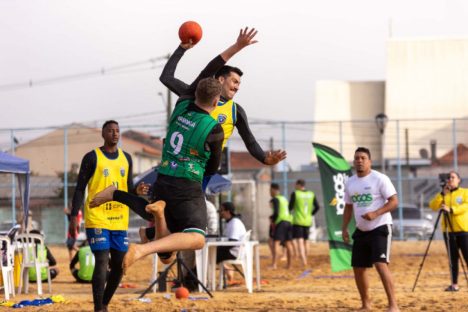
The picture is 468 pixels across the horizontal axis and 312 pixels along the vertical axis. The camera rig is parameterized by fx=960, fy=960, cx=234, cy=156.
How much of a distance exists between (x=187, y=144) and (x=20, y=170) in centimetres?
776

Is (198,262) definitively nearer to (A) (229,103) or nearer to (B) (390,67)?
(A) (229,103)

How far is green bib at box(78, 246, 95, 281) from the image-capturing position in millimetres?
17250

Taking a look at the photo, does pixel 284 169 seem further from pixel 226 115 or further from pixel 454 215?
pixel 226 115

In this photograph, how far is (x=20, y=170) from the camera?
15047mm

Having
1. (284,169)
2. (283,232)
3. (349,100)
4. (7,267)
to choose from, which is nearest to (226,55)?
(7,267)

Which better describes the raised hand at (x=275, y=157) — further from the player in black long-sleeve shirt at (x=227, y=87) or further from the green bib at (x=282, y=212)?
the green bib at (x=282, y=212)

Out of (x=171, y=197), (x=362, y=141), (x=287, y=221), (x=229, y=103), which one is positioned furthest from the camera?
(x=362, y=141)

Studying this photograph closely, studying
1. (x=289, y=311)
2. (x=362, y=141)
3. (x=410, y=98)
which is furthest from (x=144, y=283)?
(x=410, y=98)

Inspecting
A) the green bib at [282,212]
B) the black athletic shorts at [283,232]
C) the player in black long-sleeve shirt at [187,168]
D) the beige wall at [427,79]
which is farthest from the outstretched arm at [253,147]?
the beige wall at [427,79]

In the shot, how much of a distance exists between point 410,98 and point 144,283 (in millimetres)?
37016

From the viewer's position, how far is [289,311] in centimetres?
1093

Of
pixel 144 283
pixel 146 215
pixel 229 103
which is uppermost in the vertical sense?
pixel 229 103

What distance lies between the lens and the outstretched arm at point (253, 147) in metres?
8.17

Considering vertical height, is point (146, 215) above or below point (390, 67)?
below
